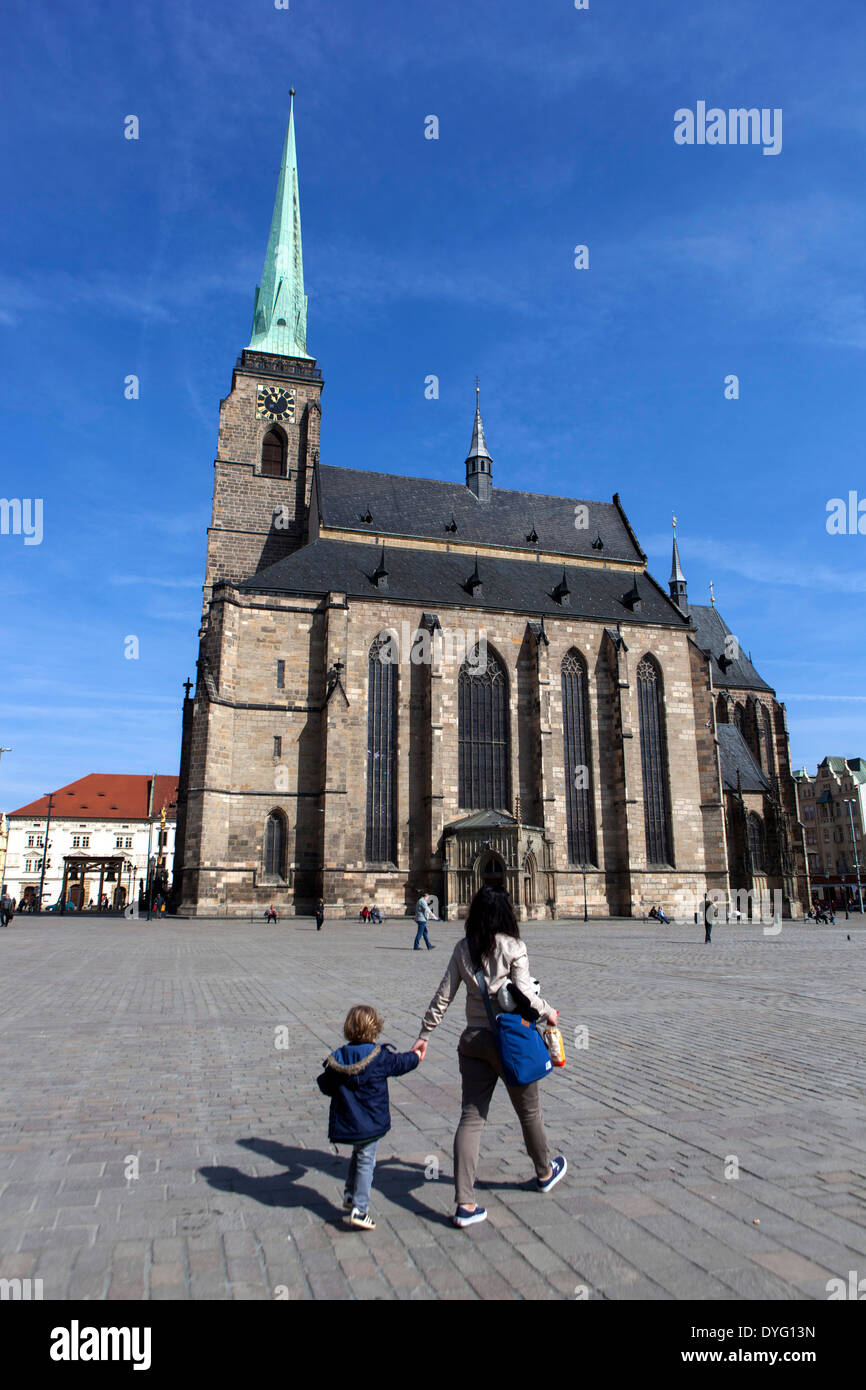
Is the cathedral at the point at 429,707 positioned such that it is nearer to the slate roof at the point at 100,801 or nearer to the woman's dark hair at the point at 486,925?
the woman's dark hair at the point at 486,925

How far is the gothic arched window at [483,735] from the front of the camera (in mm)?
35781

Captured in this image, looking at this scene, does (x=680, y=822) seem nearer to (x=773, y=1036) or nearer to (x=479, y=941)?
(x=773, y=1036)

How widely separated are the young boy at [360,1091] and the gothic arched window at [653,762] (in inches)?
1397

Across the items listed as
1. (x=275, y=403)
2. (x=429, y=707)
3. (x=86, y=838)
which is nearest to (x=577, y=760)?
(x=429, y=707)

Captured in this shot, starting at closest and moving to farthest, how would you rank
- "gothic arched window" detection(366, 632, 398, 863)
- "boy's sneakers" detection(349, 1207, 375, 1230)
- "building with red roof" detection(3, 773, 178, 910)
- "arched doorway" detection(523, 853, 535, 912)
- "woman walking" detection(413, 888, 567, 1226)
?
"boy's sneakers" detection(349, 1207, 375, 1230) < "woman walking" detection(413, 888, 567, 1226) < "arched doorway" detection(523, 853, 535, 912) < "gothic arched window" detection(366, 632, 398, 863) < "building with red roof" detection(3, 773, 178, 910)

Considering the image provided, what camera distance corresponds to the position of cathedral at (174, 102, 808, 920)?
32.8 metres

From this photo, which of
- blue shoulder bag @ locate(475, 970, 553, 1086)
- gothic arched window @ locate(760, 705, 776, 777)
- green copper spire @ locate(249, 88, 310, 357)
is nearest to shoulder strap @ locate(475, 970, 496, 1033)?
blue shoulder bag @ locate(475, 970, 553, 1086)

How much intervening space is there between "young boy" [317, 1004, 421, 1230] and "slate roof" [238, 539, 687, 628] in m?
31.8

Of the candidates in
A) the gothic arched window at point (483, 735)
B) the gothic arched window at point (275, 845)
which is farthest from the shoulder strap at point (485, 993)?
the gothic arched window at point (483, 735)

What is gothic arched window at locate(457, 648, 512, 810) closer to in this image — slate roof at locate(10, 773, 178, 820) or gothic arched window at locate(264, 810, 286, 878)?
gothic arched window at locate(264, 810, 286, 878)

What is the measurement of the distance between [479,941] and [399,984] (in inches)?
326

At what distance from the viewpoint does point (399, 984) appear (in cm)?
1171

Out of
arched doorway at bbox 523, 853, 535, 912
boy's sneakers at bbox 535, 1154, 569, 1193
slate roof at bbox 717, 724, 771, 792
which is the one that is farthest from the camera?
slate roof at bbox 717, 724, 771, 792
